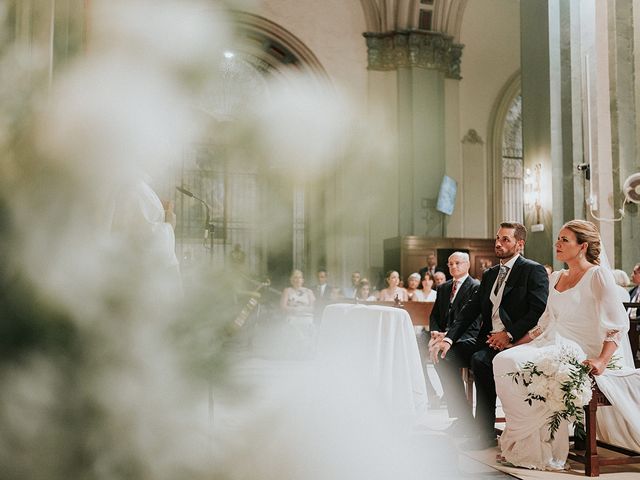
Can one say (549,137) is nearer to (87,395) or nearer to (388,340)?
(388,340)

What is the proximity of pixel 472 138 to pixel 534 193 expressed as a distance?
20.3 ft

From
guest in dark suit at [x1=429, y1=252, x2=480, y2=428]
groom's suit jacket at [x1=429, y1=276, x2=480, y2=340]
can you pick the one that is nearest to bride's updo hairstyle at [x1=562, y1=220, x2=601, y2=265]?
guest in dark suit at [x1=429, y1=252, x2=480, y2=428]

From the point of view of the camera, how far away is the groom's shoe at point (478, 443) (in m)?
4.17

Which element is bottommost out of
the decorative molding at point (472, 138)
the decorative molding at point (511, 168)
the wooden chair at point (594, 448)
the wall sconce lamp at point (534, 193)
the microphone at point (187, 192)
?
the wooden chair at point (594, 448)

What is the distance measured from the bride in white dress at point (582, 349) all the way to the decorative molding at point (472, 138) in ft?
35.2

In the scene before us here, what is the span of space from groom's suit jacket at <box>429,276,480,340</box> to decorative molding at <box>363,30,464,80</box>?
8.65m

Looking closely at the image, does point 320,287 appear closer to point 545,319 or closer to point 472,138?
point 545,319

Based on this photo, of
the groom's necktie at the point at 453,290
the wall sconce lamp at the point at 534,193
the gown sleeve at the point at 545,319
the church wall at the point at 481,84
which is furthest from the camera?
the church wall at the point at 481,84

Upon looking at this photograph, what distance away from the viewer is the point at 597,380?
11.7 feet

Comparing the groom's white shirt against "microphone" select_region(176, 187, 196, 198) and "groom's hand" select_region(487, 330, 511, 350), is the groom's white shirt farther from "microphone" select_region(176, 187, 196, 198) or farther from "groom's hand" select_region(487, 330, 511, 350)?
"microphone" select_region(176, 187, 196, 198)

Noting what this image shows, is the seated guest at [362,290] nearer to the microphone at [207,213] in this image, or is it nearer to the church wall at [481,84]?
the microphone at [207,213]

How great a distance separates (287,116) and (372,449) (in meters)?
0.31

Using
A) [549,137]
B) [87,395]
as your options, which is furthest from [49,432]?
A: [549,137]

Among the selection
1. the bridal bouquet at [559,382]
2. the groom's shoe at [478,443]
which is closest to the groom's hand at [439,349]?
the groom's shoe at [478,443]
